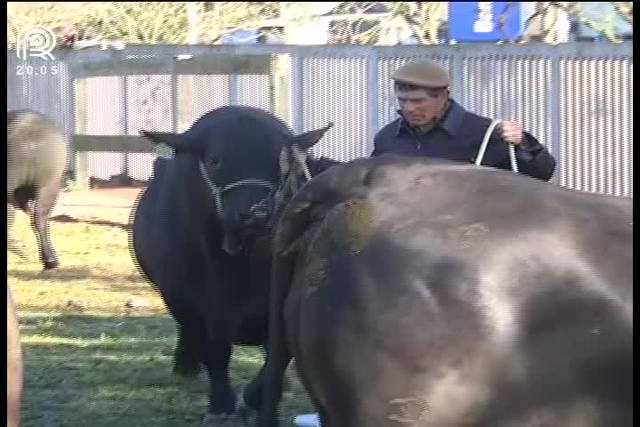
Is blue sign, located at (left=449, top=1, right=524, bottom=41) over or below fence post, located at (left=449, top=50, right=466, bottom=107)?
over

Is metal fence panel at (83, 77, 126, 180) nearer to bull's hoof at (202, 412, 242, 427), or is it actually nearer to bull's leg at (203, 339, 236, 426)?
bull's leg at (203, 339, 236, 426)

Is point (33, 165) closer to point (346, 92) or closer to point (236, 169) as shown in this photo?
point (346, 92)

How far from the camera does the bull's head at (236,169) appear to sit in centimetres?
602

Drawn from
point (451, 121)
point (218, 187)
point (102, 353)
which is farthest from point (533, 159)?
point (102, 353)

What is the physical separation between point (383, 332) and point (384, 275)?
0.52 feet

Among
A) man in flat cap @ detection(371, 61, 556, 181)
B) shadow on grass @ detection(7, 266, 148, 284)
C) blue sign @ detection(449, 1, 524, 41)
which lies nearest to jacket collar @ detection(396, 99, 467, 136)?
man in flat cap @ detection(371, 61, 556, 181)

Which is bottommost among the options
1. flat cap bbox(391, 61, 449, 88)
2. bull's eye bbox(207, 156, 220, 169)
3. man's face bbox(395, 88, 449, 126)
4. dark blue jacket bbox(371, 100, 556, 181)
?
bull's eye bbox(207, 156, 220, 169)

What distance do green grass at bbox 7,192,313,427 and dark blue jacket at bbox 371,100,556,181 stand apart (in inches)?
67.8

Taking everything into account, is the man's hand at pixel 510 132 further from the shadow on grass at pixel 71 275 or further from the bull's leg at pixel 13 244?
the bull's leg at pixel 13 244

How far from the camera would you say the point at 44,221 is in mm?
12500

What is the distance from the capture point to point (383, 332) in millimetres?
3268

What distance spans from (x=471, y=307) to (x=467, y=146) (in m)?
2.41

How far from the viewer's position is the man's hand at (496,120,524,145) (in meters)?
5.41

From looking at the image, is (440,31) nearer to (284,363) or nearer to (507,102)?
(507,102)
